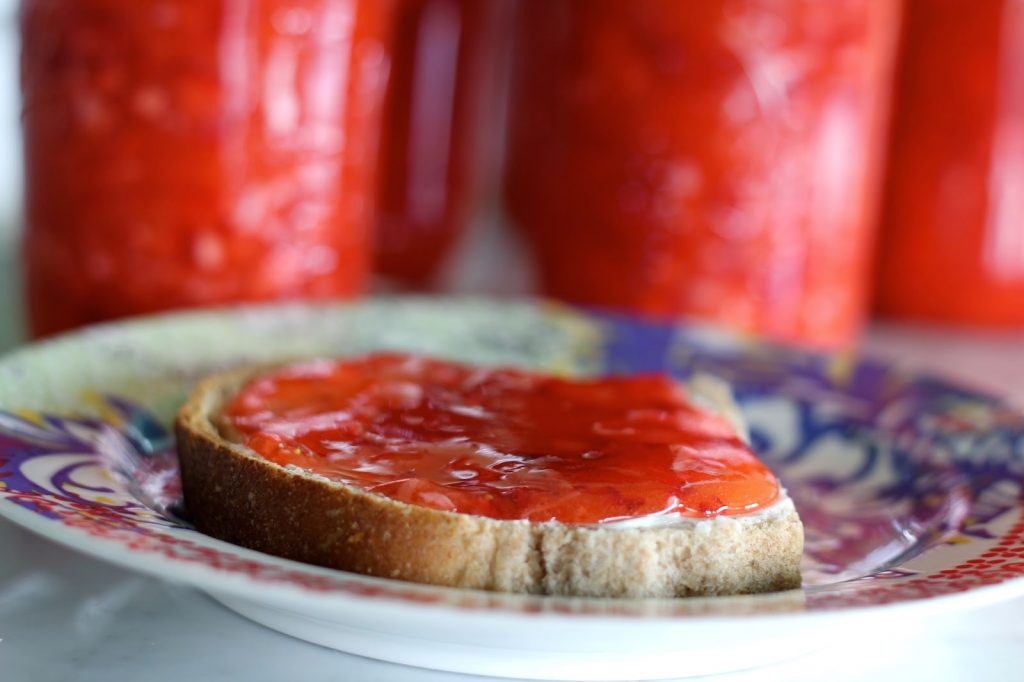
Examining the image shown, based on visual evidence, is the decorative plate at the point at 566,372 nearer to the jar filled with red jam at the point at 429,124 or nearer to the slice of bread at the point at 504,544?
the slice of bread at the point at 504,544

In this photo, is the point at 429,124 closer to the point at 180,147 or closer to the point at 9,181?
the point at 180,147

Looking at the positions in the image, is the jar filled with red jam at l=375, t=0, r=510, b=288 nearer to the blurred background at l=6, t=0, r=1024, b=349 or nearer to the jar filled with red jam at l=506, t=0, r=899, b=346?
the blurred background at l=6, t=0, r=1024, b=349

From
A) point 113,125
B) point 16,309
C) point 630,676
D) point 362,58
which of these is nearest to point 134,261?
point 113,125

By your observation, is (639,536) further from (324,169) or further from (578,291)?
(578,291)

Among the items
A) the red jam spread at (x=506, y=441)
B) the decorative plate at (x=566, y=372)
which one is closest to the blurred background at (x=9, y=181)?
the decorative plate at (x=566, y=372)

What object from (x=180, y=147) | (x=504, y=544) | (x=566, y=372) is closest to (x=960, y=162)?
(x=566, y=372)

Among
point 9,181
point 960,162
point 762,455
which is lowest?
point 762,455
